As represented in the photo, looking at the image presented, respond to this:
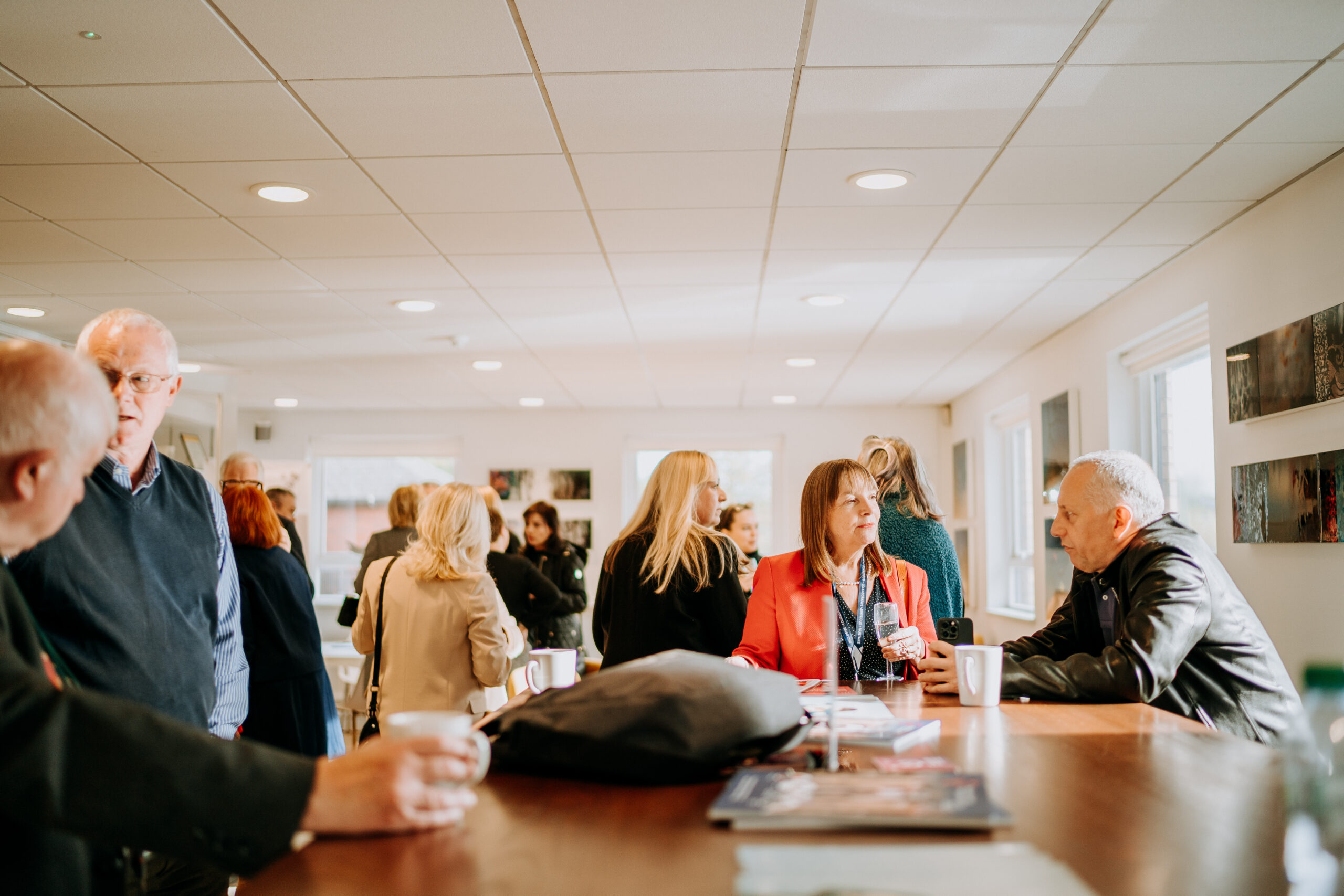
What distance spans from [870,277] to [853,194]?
1.17 metres

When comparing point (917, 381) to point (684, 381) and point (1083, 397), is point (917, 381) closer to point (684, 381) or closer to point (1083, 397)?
point (684, 381)

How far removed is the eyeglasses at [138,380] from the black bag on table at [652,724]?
0.95 meters

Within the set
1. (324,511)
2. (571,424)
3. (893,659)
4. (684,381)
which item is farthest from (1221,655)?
(324,511)

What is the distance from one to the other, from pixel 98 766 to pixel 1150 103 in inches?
112

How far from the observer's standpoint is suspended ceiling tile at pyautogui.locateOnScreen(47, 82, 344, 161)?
2668 mm

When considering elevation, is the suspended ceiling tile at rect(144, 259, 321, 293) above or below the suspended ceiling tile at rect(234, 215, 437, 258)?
below

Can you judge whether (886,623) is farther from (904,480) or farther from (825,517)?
(904,480)

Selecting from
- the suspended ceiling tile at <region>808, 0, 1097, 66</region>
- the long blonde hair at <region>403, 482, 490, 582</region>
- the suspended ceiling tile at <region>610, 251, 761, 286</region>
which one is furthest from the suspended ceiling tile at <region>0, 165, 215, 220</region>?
the suspended ceiling tile at <region>808, 0, 1097, 66</region>

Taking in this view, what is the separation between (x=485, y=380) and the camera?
24.7 ft

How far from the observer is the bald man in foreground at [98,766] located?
780 mm

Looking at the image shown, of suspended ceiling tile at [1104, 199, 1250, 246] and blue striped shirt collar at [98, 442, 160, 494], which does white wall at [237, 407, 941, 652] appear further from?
blue striped shirt collar at [98, 442, 160, 494]

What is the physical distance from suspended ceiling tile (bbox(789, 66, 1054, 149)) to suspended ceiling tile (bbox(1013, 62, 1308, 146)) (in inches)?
3.7

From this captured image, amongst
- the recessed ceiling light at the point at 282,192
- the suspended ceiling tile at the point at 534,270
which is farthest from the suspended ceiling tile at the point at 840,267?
the recessed ceiling light at the point at 282,192

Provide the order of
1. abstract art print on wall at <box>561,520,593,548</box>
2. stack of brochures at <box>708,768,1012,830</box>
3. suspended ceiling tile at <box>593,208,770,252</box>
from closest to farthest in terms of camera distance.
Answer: stack of brochures at <box>708,768,1012,830</box> → suspended ceiling tile at <box>593,208,770,252</box> → abstract art print on wall at <box>561,520,593,548</box>
